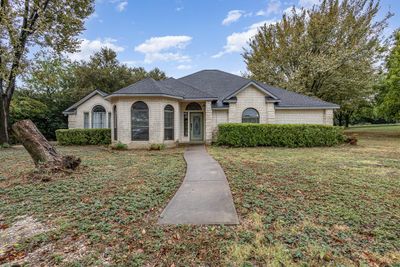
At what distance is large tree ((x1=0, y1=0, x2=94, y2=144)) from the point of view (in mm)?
12273

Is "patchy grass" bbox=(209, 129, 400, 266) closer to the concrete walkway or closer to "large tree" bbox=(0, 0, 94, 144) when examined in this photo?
the concrete walkway

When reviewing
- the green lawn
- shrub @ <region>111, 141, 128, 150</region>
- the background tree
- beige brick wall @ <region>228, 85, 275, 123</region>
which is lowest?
the green lawn

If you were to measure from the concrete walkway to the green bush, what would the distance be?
7.28 m

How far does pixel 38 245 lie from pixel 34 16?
1609cm

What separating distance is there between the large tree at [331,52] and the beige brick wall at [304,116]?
587cm

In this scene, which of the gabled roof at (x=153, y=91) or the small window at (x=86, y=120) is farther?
the small window at (x=86, y=120)

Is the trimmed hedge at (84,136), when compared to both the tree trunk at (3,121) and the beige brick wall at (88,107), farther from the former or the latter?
the tree trunk at (3,121)

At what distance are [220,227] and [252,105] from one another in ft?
43.6

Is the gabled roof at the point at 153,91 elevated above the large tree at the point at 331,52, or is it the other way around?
the large tree at the point at 331,52

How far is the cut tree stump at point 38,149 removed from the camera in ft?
21.6

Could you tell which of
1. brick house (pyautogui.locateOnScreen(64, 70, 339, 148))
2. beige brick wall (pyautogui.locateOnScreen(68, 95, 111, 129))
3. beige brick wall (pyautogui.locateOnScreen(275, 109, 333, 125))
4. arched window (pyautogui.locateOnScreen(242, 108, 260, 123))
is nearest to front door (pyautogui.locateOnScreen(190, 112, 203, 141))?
brick house (pyautogui.locateOnScreen(64, 70, 339, 148))

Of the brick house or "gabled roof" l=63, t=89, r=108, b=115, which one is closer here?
the brick house

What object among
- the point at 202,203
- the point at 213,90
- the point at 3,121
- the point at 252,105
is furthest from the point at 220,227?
the point at 3,121

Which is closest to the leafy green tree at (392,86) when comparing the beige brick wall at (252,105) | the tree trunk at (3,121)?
the beige brick wall at (252,105)
